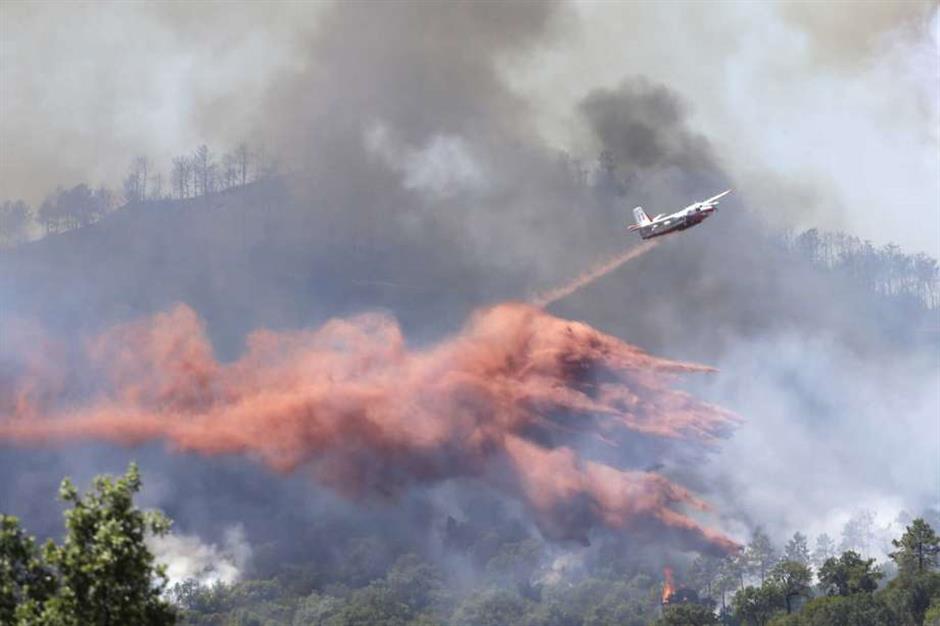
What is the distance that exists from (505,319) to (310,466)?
154 ft

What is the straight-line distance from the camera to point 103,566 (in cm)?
4700

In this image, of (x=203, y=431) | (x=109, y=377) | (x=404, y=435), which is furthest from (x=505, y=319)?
(x=109, y=377)

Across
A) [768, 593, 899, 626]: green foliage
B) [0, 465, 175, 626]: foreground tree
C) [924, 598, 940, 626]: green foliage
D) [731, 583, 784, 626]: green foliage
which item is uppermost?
[731, 583, 784, 626]: green foliage

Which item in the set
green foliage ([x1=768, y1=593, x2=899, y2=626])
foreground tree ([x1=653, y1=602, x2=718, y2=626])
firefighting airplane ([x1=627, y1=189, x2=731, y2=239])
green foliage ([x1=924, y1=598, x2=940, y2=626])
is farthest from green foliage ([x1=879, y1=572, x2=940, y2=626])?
firefighting airplane ([x1=627, y1=189, x2=731, y2=239])

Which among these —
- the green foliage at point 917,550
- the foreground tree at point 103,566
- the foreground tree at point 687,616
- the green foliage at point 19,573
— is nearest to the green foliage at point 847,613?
the green foliage at point 917,550

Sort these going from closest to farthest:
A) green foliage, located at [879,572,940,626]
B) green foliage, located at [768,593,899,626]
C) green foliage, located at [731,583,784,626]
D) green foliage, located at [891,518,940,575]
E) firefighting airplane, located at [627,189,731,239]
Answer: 1. firefighting airplane, located at [627,189,731,239]
2. green foliage, located at [768,593,899,626]
3. green foliage, located at [879,572,940,626]
4. green foliage, located at [891,518,940,575]
5. green foliage, located at [731,583,784,626]

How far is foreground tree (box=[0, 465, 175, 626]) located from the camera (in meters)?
47.0

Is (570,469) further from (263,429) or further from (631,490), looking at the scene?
(263,429)

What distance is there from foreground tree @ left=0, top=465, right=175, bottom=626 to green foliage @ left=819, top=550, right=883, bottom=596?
147 meters

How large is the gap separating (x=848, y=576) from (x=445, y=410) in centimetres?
6436

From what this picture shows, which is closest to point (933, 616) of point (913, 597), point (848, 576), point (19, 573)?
point (913, 597)

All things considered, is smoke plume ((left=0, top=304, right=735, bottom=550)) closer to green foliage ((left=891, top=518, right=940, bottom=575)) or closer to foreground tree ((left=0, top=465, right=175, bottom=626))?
green foliage ((left=891, top=518, right=940, bottom=575))

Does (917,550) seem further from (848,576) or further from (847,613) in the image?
(847,613)

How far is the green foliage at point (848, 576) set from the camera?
180750 millimetres
